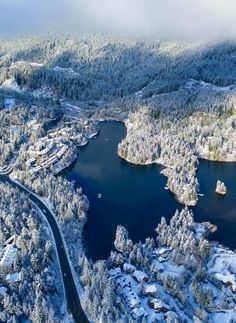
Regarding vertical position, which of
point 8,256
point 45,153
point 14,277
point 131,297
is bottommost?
point 131,297

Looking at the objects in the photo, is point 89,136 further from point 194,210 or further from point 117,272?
point 117,272

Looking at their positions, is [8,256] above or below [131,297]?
above

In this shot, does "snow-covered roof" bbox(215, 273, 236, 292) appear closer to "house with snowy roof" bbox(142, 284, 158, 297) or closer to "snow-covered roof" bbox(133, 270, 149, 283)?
"house with snowy roof" bbox(142, 284, 158, 297)

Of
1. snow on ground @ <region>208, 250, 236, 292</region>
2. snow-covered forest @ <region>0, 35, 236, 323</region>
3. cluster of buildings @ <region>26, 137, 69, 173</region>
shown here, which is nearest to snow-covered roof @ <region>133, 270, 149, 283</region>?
snow-covered forest @ <region>0, 35, 236, 323</region>

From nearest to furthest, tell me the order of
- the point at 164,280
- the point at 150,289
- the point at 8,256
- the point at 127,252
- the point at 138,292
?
the point at 150,289 → the point at 138,292 → the point at 164,280 → the point at 8,256 → the point at 127,252

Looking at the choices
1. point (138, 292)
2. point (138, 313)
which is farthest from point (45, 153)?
point (138, 313)

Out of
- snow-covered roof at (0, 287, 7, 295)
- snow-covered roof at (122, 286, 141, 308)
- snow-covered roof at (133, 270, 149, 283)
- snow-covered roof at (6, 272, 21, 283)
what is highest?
snow-covered roof at (6, 272, 21, 283)

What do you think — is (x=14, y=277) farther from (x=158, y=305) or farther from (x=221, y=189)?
(x=221, y=189)

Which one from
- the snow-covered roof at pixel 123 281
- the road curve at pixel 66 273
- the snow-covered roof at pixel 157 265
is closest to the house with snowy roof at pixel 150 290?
the snow-covered roof at pixel 123 281
